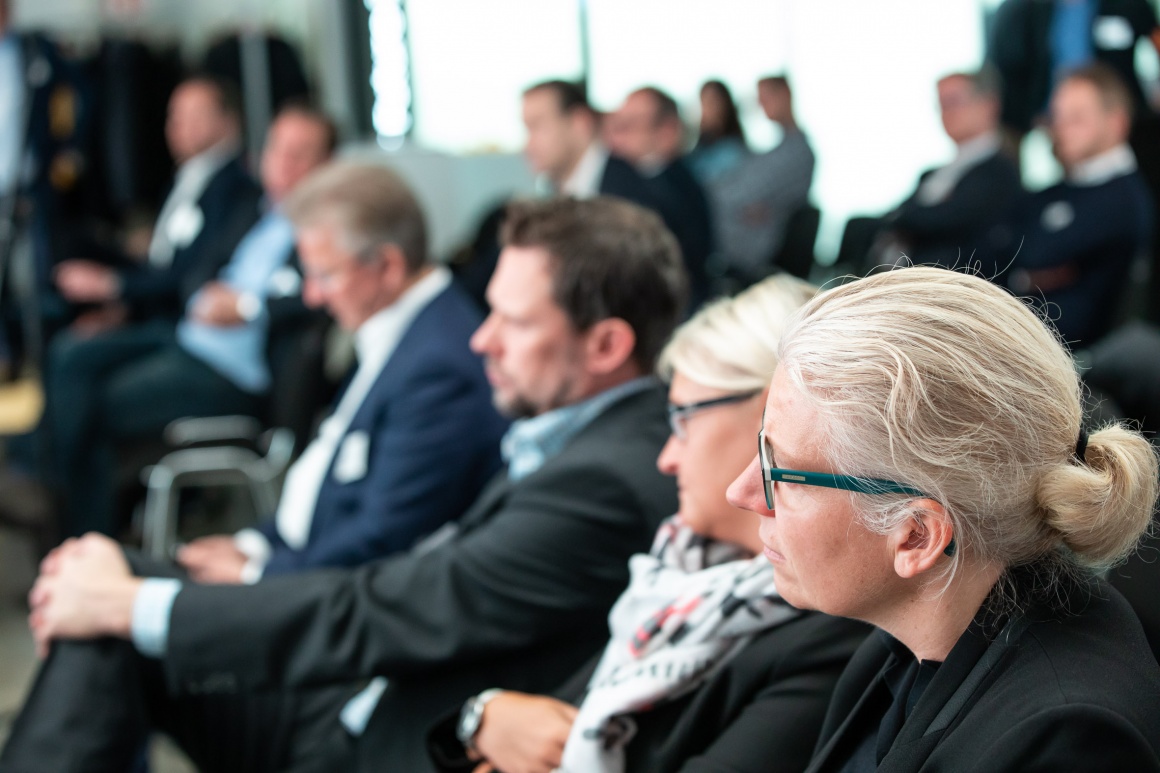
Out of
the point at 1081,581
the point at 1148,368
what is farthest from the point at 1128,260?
the point at 1081,581

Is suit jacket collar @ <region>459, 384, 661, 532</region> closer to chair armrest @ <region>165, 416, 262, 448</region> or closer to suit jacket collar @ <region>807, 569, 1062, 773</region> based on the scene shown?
suit jacket collar @ <region>807, 569, 1062, 773</region>

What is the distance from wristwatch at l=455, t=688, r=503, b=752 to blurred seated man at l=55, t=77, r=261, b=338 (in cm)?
297

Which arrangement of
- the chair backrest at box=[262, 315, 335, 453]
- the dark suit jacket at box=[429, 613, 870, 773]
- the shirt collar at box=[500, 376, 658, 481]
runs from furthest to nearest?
the chair backrest at box=[262, 315, 335, 453]
the shirt collar at box=[500, 376, 658, 481]
the dark suit jacket at box=[429, 613, 870, 773]

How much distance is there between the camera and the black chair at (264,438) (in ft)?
10.5

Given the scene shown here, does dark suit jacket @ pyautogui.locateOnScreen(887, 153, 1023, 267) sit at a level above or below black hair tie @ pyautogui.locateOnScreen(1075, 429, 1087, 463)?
below

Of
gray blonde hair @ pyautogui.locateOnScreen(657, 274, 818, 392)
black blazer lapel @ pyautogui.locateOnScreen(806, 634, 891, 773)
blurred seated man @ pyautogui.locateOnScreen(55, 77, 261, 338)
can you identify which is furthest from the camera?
blurred seated man @ pyautogui.locateOnScreen(55, 77, 261, 338)

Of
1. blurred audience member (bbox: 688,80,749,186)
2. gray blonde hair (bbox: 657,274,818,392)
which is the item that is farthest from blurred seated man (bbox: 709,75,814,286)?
gray blonde hair (bbox: 657,274,818,392)

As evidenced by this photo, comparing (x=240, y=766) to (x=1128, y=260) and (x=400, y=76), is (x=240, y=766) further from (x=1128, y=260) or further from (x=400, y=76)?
(x=400, y=76)

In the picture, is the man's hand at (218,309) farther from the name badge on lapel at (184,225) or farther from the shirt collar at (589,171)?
the shirt collar at (589,171)

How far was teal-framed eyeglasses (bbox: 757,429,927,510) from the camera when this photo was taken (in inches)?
35.9

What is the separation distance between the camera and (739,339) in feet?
4.44

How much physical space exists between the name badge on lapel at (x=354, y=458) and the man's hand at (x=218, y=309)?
174cm

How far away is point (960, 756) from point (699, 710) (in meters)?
0.44

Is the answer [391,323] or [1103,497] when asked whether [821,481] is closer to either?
[1103,497]
